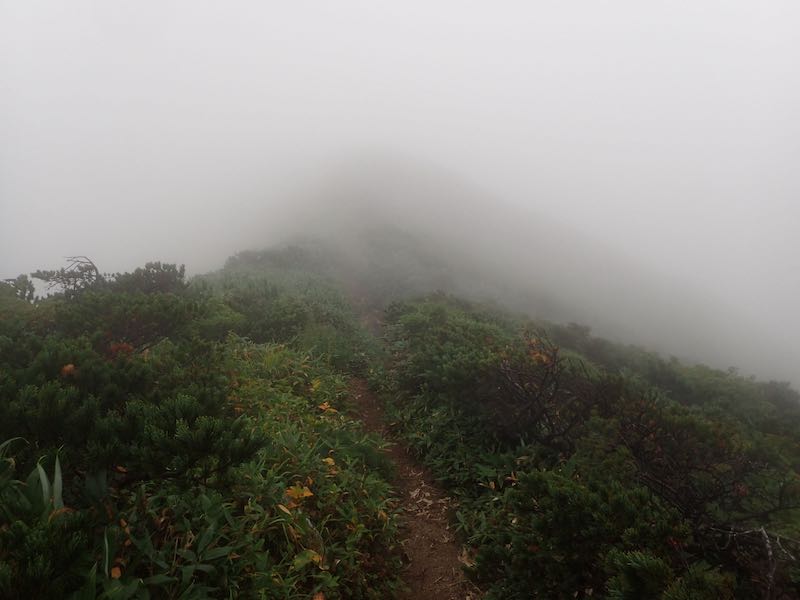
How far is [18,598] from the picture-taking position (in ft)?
7.58

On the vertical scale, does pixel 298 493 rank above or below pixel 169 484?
below

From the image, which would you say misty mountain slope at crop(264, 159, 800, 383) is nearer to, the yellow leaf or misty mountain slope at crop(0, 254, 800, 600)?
misty mountain slope at crop(0, 254, 800, 600)

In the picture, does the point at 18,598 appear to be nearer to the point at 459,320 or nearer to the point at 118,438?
the point at 118,438

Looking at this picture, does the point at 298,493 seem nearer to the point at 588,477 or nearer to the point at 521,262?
the point at 588,477

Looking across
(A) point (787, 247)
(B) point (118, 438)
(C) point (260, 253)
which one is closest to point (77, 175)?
(C) point (260, 253)

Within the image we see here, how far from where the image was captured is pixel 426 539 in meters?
5.79

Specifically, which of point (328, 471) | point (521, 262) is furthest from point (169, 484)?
point (521, 262)

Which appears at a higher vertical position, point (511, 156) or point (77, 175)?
point (511, 156)

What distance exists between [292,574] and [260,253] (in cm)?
2329

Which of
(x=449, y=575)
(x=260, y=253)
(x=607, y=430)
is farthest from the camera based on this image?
(x=260, y=253)

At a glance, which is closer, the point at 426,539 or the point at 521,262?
the point at 426,539

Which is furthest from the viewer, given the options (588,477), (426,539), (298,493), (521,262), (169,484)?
(521,262)

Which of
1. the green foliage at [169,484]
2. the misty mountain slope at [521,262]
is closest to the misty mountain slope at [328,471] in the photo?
the green foliage at [169,484]

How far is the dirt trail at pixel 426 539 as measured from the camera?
4.99m
